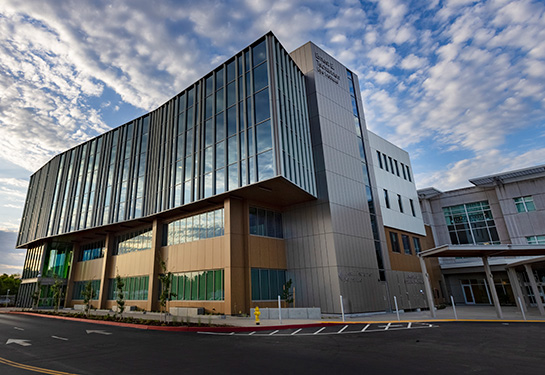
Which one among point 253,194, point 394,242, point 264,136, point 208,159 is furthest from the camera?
point 394,242

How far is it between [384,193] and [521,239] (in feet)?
63.0

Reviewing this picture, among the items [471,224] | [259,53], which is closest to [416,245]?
[471,224]

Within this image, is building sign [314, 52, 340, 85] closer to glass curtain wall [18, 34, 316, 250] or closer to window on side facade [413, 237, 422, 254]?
glass curtain wall [18, 34, 316, 250]

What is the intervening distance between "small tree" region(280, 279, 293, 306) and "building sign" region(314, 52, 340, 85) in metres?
20.9

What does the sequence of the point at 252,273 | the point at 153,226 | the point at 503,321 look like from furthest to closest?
the point at 153,226
the point at 252,273
the point at 503,321

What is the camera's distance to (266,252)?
2622 centimetres

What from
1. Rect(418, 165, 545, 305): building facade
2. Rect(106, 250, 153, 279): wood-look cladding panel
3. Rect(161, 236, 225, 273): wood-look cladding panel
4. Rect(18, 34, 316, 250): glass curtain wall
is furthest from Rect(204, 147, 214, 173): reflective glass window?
Rect(418, 165, 545, 305): building facade

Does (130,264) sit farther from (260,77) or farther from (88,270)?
(260,77)

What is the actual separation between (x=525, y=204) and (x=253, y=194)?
35944 millimetres

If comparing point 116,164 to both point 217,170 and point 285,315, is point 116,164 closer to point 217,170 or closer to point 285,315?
point 217,170

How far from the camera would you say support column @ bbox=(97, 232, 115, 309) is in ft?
120

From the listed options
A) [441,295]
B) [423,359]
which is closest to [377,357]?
[423,359]

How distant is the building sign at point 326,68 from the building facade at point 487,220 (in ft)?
77.3

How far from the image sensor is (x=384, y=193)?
34.2 m
